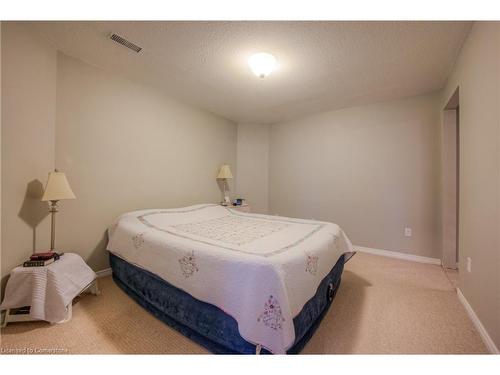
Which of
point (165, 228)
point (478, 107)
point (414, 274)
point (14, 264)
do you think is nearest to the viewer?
point (478, 107)

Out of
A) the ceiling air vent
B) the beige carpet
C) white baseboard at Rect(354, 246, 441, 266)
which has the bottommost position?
the beige carpet

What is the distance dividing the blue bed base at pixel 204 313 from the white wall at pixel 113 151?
2.47 ft

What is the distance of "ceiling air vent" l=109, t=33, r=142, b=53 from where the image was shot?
67.2 inches

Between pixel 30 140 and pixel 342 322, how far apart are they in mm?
2765

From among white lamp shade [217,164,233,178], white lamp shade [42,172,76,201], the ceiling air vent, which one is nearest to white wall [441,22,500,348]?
the ceiling air vent

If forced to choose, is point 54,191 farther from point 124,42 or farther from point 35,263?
point 124,42

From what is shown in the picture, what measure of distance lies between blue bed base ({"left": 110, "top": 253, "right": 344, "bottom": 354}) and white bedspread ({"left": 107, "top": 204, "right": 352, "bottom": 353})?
84mm

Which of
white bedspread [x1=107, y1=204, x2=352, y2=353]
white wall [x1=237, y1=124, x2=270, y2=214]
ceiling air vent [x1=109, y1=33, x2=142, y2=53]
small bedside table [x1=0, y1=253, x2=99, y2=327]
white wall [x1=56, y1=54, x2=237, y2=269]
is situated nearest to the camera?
white bedspread [x1=107, y1=204, x2=352, y2=353]

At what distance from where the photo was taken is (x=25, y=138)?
1627mm

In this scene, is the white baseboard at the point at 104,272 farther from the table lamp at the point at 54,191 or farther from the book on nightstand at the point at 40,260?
the book on nightstand at the point at 40,260

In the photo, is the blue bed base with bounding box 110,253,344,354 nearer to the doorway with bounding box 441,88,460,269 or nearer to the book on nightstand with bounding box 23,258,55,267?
the book on nightstand with bounding box 23,258,55,267

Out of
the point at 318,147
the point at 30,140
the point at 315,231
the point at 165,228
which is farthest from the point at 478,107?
the point at 30,140
